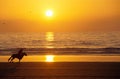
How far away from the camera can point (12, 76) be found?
12977 millimetres

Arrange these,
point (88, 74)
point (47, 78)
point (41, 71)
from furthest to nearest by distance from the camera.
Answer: point (41, 71) < point (88, 74) < point (47, 78)

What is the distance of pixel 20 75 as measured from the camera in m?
13.1

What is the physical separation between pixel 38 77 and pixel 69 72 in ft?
5.56

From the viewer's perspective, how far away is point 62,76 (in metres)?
12.9

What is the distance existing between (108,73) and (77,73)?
1194 millimetres

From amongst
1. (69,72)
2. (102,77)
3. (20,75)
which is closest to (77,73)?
(69,72)

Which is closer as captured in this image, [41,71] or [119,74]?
[119,74]

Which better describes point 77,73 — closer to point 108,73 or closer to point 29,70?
point 108,73

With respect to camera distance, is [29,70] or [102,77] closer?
[102,77]

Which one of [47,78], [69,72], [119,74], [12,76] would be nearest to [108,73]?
[119,74]

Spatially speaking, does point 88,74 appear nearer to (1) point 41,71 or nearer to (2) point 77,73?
(2) point 77,73

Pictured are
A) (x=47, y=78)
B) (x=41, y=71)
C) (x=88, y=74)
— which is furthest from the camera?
(x=41, y=71)

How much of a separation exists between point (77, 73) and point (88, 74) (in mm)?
515

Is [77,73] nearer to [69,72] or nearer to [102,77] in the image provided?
[69,72]
